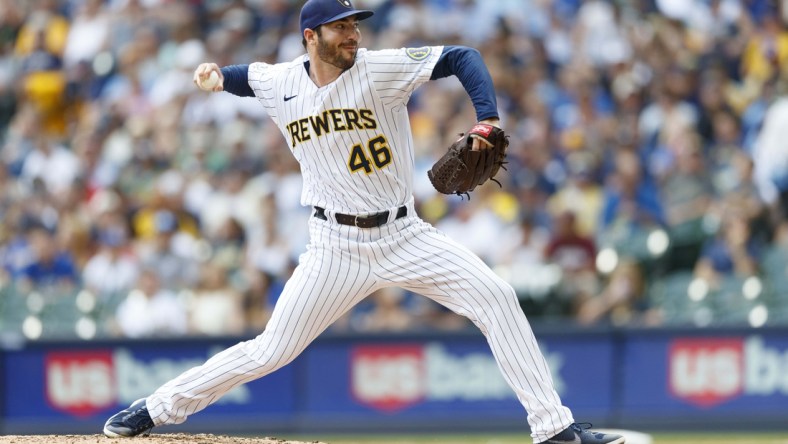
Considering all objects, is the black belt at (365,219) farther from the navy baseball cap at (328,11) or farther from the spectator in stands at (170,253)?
the spectator in stands at (170,253)

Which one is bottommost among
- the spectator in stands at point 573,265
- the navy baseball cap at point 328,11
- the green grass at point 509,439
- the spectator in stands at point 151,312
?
the green grass at point 509,439

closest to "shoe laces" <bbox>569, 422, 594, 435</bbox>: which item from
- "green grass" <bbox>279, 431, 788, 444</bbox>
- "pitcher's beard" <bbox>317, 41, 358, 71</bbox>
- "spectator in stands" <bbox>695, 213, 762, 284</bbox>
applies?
"pitcher's beard" <bbox>317, 41, 358, 71</bbox>

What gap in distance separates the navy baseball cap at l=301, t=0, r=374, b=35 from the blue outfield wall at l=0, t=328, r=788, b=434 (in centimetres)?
490

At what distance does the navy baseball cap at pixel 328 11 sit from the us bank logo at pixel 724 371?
17.2ft

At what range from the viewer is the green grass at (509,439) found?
30.8 ft

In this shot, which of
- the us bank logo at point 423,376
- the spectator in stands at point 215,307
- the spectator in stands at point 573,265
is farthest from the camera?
the spectator in stands at point 215,307

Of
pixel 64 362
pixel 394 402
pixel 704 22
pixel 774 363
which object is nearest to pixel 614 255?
pixel 774 363

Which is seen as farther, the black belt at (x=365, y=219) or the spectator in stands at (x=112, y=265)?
the spectator in stands at (x=112, y=265)

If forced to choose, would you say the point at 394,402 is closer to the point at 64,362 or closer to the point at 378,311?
the point at 378,311

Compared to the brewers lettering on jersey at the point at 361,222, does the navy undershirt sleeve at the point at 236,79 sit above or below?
above

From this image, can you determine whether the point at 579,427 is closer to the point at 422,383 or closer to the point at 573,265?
the point at 422,383

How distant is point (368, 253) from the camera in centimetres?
556

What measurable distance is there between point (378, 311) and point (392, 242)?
4.86 meters

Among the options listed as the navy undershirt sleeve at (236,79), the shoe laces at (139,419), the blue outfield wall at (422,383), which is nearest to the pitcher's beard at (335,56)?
the navy undershirt sleeve at (236,79)
